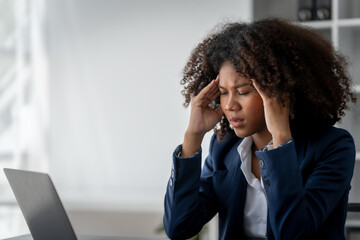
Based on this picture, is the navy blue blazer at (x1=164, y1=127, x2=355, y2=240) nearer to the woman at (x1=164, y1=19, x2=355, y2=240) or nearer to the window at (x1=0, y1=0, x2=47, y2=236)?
the woman at (x1=164, y1=19, x2=355, y2=240)

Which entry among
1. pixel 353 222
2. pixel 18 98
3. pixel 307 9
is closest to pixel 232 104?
pixel 353 222

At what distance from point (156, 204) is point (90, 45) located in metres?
1.26

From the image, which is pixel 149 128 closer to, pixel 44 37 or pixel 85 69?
pixel 85 69

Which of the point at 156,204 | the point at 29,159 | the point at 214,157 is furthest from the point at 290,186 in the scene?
the point at 29,159

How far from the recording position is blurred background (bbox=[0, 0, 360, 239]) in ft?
12.3

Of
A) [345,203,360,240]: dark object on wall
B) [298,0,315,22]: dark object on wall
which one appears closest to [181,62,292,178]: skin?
[345,203,360,240]: dark object on wall

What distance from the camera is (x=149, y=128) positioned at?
3.83 m

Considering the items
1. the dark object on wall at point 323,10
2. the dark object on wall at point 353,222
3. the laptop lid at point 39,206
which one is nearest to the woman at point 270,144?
the dark object on wall at point 353,222

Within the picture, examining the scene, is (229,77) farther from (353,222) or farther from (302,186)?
(353,222)

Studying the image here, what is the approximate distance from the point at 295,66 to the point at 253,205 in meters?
0.40

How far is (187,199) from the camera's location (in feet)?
5.05

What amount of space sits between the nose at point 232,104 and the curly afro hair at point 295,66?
67 mm

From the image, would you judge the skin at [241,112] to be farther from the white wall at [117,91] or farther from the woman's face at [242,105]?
the white wall at [117,91]

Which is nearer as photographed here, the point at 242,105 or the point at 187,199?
the point at 242,105
